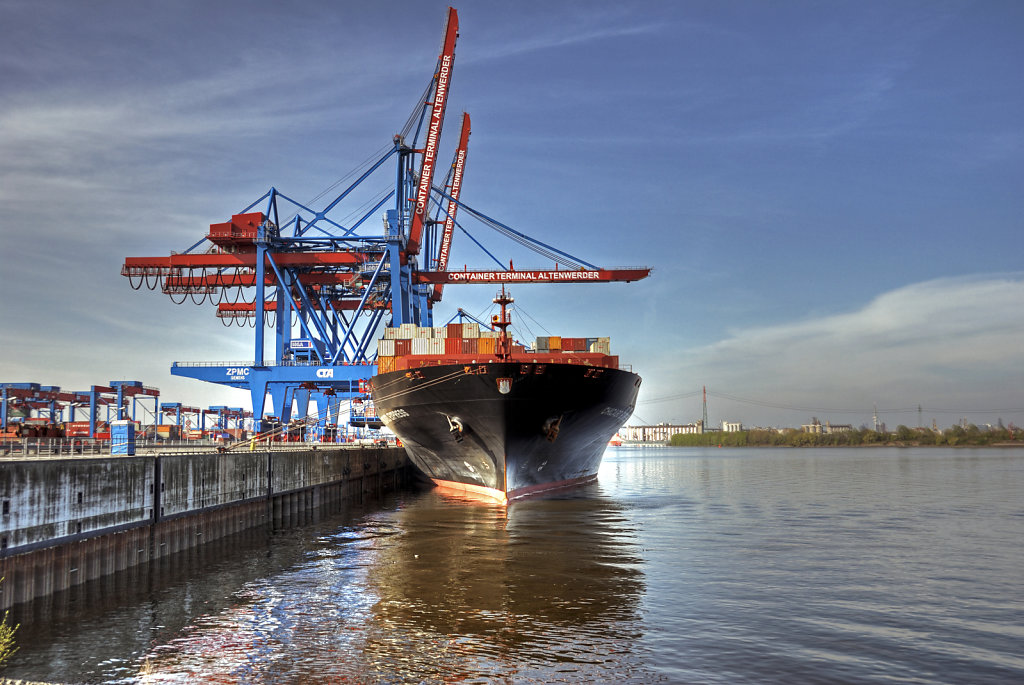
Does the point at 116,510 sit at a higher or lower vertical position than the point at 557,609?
higher

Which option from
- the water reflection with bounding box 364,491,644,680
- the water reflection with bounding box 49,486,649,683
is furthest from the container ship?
the water reflection with bounding box 49,486,649,683

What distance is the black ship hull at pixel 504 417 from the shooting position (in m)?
28.9

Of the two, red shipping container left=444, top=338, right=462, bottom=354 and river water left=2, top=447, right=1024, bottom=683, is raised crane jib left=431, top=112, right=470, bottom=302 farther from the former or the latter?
river water left=2, top=447, right=1024, bottom=683

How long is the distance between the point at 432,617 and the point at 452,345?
2536 cm

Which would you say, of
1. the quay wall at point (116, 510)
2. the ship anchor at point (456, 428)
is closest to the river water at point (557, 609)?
the quay wall at point (116, 510)

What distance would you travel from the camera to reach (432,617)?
13.0 meters

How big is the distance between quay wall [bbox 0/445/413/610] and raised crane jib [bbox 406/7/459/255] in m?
36.4

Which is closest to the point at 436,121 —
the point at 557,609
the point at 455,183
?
the point at 455,183

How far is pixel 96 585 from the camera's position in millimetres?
15500

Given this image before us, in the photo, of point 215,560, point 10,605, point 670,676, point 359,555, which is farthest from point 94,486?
point 670,676

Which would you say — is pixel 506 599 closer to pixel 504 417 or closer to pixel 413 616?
pixel 413 616

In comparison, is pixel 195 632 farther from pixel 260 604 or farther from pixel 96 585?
pixel 96 585

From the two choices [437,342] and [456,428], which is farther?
[437,342]

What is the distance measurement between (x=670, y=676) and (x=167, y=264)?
5906 cm
